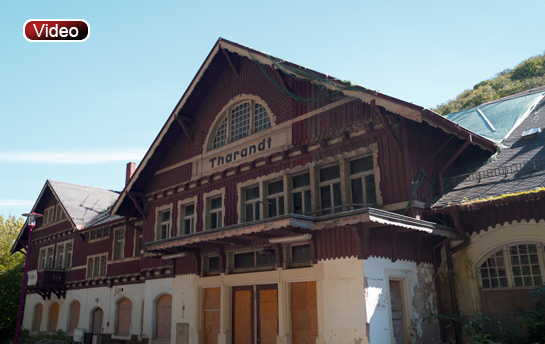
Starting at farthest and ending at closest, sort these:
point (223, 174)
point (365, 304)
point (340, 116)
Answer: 1. point (223, 174)
2. point (340, 116)
3. point (365, 304)

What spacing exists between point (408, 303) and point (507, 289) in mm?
2328

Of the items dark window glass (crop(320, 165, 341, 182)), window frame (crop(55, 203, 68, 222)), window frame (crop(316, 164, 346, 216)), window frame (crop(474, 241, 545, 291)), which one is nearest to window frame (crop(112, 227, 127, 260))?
window frame (crop(55, 203, 68, 222))

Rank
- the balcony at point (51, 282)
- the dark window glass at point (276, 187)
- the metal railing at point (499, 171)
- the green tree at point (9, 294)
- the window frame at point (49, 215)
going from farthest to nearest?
the green tree at point (9, 294) < the window frame at point (49, 215) < the balcony at point (51, 282) < the dark window glass at point (276, 187) < the metal railing at point (499, 171)

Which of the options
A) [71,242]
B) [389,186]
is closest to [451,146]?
[389,186]

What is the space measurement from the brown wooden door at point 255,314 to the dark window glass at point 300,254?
105 cm

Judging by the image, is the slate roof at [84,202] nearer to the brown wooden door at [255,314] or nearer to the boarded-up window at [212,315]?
the boarded-up window at [212,315]

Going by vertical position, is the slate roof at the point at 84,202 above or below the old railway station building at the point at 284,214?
above

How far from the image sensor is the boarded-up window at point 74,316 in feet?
76.8

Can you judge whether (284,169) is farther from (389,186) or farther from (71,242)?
(71,242)

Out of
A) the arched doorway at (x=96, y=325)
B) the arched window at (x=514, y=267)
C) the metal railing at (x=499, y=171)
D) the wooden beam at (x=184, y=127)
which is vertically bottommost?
the arched doorway at (x=96, y=325)

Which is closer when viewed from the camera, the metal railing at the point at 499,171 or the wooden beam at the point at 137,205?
the metal railing at the point at 499,171

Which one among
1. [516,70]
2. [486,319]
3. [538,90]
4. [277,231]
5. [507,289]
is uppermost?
[516,70]

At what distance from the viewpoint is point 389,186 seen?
11.1 meters

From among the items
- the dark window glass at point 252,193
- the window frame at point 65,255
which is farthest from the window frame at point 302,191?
the window frame at point 65,255
